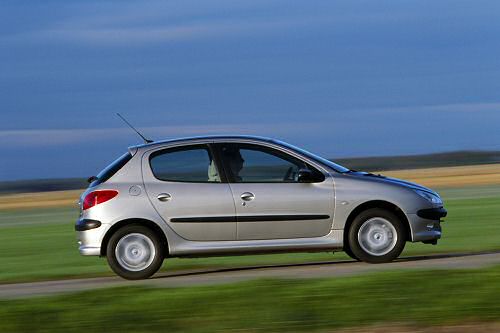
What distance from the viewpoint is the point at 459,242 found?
1659 centimetres

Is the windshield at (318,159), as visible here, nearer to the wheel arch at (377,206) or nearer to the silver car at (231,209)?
the silver car at (231,209)

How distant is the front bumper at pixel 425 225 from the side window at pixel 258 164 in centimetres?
133

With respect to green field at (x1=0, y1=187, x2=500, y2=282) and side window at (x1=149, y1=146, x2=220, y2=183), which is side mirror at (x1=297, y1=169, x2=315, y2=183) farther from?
green field at (x1=0, y1=187, x2=500, y2=282)

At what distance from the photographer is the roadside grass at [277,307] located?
327 inches

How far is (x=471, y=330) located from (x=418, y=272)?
1.53 meters

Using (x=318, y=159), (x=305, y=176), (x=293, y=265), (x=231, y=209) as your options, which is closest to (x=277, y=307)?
(x=231, y=209)

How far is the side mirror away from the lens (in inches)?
479

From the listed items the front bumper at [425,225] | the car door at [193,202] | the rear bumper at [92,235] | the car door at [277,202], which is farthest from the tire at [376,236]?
the rear bumper at [92,235]

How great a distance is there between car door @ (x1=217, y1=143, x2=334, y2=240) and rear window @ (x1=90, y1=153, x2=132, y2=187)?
1.05 meters

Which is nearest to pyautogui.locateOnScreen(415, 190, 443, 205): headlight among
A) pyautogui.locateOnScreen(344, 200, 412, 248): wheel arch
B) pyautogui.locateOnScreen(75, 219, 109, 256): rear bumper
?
pyautogui.locateOnScreen(344, 200, 412, 248): wheel arch

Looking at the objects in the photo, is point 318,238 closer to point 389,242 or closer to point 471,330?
point 389,242

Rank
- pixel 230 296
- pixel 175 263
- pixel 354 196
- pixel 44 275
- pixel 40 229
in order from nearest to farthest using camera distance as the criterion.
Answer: pixel 230 296, pixel 354 196, pixel 44 275, pixel 175 263, pixel 40 229

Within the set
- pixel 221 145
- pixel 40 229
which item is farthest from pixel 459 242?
pixel 40 229

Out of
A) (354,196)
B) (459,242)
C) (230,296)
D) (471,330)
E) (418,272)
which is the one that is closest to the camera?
(471,330)
